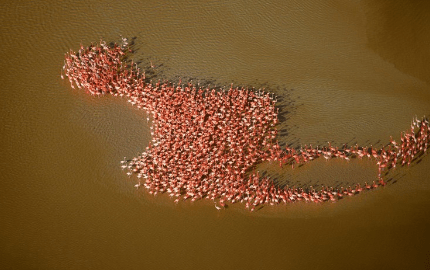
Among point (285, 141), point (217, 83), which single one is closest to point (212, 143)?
point (285, 141)

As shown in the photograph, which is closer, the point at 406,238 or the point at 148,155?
the point at 406,238

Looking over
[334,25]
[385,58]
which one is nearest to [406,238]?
[385,58]

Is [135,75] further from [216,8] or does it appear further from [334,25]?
[334,25]

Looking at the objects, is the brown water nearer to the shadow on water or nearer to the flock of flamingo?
the shadow on water

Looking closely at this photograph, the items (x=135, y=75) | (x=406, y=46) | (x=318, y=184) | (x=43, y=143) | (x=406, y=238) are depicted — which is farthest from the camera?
(x=406, y=46)

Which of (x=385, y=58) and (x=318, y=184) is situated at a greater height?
(x=385, y=58)

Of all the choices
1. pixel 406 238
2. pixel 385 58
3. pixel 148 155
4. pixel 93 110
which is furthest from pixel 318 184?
pixel 93 110

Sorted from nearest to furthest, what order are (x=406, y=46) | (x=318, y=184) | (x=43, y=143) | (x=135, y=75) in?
(x=318, y=184)
(x=43, y=143)
(x=135, y=75)
(x=406, y=46)

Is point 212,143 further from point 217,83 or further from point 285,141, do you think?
point 217,83

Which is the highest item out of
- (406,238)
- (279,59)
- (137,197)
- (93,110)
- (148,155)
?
(279,59)

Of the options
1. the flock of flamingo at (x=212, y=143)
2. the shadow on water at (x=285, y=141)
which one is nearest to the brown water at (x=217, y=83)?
the shadow on water at (x=285, y=141)
